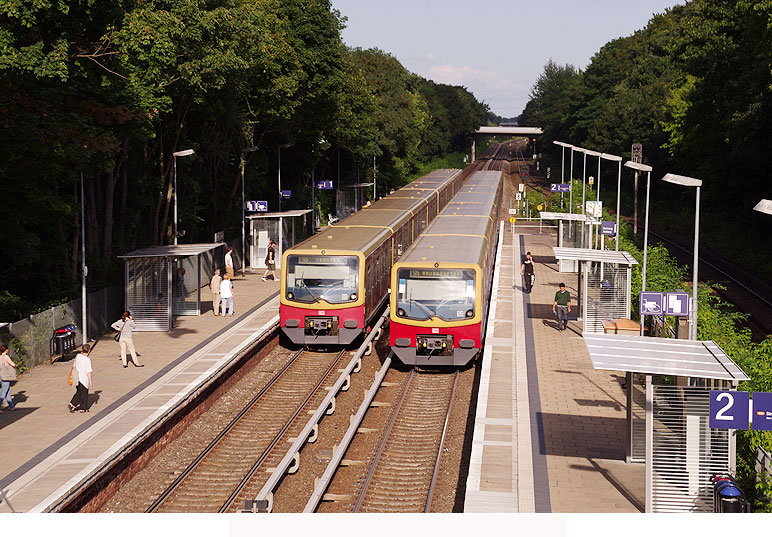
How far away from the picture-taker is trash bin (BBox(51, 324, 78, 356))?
2209 cm

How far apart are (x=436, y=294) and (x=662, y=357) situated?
Answer: 28.6 ft

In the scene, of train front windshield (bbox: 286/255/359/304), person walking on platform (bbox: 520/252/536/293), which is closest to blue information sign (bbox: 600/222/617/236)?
person walking on platform (bbox: 520/252/536/293)

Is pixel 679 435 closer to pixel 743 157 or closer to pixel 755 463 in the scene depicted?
→ pixel 755 463

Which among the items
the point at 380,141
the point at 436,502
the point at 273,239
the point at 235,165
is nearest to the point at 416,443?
the point at 436,502

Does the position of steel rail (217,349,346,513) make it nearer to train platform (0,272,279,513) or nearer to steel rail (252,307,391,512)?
steel rail (252,307,391,512)

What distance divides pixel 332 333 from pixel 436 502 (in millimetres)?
9740

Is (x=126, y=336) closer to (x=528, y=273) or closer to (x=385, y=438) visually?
(x=385, y=438)

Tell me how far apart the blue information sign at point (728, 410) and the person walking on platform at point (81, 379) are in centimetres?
1173

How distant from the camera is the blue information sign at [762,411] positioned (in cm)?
1122

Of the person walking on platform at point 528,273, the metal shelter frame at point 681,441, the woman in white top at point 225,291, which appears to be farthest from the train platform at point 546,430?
the woman in white top at point 225,291

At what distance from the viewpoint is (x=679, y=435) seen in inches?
492


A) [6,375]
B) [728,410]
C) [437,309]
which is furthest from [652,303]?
[6,375]

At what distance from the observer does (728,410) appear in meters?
11.6

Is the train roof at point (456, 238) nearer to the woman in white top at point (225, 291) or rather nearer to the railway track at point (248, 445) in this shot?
the railway track at point (248, 445)
